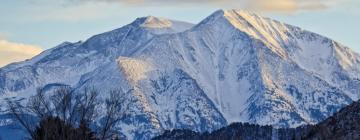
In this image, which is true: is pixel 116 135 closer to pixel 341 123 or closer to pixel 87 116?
pixel 87 116

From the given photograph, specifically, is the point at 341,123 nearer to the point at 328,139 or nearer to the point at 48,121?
the point at 328,139

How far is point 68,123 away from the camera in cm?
10200

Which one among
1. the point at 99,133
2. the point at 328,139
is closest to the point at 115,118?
the point at 99,133

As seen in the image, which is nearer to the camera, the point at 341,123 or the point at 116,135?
the point at 116,135

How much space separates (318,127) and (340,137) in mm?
11291

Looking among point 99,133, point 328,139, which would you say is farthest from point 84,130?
point 328,139

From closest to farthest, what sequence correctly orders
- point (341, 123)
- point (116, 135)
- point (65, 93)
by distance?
point (65, 93), point (116, 135), point (341, 123)

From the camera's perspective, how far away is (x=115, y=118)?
10331 centimetres

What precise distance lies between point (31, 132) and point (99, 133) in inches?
262

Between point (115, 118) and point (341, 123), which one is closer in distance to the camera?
point (115, 118)

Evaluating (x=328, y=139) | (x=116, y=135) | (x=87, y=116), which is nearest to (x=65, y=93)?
(x=87, y=116)

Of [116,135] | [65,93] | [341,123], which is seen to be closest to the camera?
[65,93]

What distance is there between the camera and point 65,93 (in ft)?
329

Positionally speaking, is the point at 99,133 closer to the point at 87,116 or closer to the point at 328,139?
the point at 87,116
